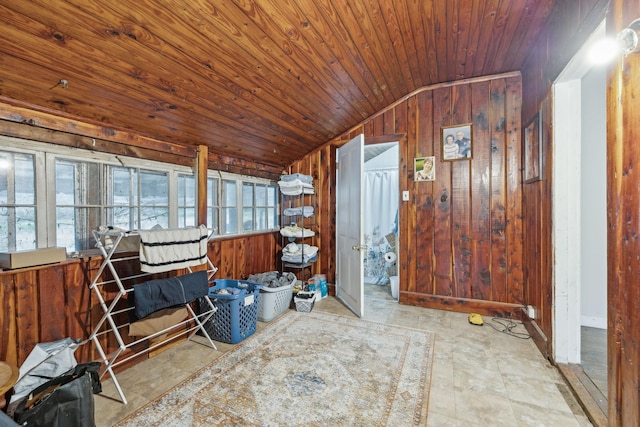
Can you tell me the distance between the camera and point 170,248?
6.63 feet

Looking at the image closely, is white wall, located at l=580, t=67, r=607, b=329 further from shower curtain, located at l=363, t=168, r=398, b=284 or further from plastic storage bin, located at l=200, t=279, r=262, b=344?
plastic storage bin, located at l=200, t=279, r=262, b=344

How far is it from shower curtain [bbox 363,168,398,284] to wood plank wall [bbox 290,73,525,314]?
1.13m

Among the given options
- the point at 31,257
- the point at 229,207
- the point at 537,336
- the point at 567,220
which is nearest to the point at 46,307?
the point at 31,257

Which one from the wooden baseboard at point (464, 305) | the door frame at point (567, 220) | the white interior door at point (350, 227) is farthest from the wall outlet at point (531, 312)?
the white interior door at point (350, 227)

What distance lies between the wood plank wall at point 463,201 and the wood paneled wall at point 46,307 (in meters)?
3.10

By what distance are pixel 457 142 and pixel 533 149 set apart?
2.65 ft

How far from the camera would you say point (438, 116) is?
3291mm

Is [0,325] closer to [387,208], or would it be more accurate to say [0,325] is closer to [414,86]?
[414,86]

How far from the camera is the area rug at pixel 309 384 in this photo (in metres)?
1.57

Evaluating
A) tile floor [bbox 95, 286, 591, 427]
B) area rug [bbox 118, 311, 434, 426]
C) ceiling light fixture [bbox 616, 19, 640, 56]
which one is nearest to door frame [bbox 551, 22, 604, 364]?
tile floor [bbox 95, 286, 591, 427]

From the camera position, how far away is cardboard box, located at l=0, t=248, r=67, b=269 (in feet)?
4.88

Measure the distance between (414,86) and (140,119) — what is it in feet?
9.33

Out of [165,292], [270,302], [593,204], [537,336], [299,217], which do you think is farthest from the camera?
[299,217]

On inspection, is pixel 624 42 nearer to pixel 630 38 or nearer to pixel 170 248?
pixel 630 38
